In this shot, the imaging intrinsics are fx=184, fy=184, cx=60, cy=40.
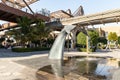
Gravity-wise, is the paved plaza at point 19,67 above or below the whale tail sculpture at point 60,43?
below

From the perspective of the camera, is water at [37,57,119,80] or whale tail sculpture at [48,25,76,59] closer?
water at [37,57,119,80]

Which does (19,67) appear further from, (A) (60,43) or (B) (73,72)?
(A) (60,43)

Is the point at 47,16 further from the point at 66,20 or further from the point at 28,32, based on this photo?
the point at 28,32

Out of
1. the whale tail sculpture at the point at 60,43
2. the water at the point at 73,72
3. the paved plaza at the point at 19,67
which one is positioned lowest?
the water at the point at 73,72

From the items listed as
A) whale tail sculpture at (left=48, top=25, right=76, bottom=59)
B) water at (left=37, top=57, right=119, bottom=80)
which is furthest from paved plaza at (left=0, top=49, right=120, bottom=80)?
whale tail sculpture at (left=48, top=25, right=76, bottom=59)

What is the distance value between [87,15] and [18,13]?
17.7 m

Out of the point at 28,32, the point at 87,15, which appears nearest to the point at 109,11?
the point at 87,15

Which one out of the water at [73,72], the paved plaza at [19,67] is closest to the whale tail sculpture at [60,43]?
the paved plaza at [19,67]

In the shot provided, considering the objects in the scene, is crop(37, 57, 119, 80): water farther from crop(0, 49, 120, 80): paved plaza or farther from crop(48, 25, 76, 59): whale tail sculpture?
crop(48, 25, 76, 59): whale tail sculpture

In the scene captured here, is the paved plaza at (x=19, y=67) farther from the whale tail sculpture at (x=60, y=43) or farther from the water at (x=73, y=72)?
the whale tail sculpture at (x=60, y=43)

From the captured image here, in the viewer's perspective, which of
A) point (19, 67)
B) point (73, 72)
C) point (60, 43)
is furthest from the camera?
point (60, 43)

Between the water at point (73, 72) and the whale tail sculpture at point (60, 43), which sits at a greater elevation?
the whale tail sculpture at point (60, 43)

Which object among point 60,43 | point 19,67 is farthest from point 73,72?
point 60,43

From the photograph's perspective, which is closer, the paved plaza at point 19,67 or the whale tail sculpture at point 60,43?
the paved plaza at point 19,67
